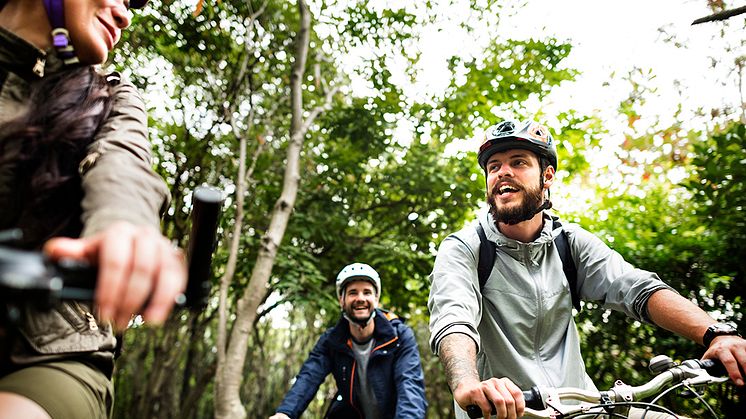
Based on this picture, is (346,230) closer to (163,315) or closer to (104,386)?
(104,386)

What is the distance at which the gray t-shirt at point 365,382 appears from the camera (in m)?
4.70

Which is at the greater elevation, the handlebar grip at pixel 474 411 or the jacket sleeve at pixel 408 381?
the handlebar grip at pixel 474 411

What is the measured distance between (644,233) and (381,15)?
534 cm

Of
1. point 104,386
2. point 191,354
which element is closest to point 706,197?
point 104,386

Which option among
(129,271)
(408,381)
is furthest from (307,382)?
(129,271)

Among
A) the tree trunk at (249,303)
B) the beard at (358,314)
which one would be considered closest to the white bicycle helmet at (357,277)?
the beard at (358,314)

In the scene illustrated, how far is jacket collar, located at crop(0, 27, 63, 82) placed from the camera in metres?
1.30

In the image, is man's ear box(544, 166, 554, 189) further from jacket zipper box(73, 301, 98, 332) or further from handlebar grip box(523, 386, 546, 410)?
jacket zipper box(73, 301, 98, 332)

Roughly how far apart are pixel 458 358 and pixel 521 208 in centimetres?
122

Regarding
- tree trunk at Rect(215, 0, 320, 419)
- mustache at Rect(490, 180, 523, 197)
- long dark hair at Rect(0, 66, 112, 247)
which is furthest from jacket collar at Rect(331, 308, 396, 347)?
long dark hair at Rect(0, 66, 112, 247)

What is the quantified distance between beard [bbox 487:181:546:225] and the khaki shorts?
2.35 m

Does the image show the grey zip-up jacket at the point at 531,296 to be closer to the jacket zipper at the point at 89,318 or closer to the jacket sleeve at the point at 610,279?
the jacket sleeve at the point at 610,279

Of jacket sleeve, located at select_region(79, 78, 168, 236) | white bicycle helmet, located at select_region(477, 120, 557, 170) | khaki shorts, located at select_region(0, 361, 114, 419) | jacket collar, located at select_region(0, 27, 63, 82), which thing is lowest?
khaki shorts, located at select_region(0, 361, 114, 419)

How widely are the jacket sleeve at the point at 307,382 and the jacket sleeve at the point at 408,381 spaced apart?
2.48 feet
